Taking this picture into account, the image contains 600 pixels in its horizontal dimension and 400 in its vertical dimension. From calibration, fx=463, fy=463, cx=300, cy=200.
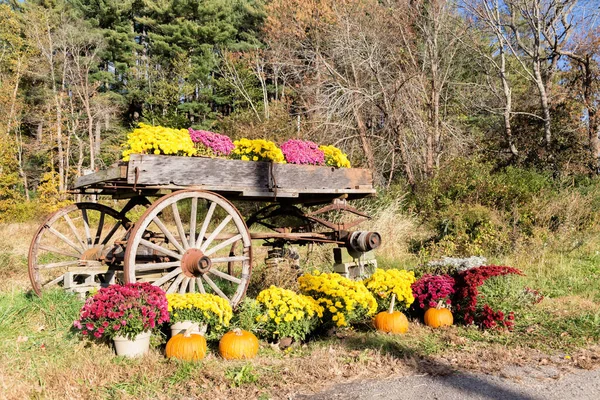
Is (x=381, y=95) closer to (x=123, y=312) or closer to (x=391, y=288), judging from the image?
(x=391, y=288)

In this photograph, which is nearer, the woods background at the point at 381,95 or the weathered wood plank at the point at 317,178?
the weathered wood plank at the point at 317,178

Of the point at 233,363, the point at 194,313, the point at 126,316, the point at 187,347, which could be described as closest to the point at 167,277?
the point at 194,313

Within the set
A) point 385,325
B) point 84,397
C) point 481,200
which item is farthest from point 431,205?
point 84,397

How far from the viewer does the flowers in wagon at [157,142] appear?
13.4 feet

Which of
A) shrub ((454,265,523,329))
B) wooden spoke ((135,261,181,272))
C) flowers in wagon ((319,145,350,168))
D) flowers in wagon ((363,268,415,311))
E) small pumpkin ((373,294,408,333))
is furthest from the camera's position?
flowers in wagon ((319,145,350,168))

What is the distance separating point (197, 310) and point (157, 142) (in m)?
1.51

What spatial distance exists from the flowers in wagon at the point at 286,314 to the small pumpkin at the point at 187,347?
62 cm

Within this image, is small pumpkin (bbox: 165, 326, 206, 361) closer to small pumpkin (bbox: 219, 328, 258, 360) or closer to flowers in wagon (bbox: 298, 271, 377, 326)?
small pumpkin (bbox: 219, 328, 258, 360)

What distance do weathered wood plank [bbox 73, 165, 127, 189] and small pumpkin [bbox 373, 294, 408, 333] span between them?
2702mm

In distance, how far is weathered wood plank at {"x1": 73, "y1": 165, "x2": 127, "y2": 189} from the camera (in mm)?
3943

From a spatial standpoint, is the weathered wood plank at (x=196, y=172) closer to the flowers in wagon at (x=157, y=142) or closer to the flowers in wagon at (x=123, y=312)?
the flowers in wagon at (x=157, y=142)

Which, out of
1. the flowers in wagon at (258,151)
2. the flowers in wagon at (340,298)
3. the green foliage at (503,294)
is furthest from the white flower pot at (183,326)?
the green foliage at (503,294)

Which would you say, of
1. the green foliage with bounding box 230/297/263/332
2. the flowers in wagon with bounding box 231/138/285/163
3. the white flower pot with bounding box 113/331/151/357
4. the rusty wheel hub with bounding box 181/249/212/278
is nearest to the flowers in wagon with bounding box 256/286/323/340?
the green foliage with bounding box 230/297/263/332

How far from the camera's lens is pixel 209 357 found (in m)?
3.59
